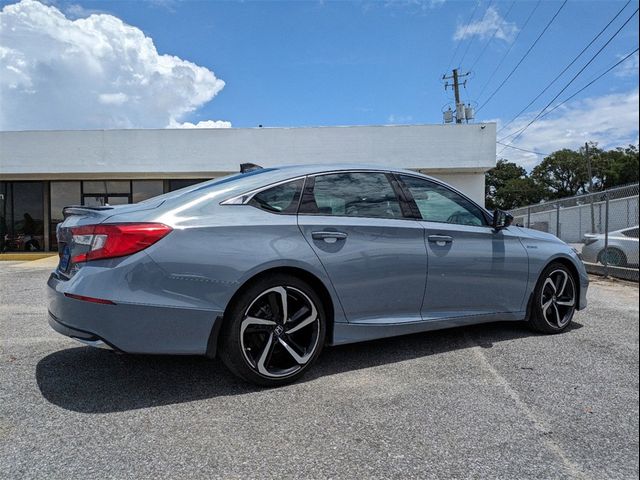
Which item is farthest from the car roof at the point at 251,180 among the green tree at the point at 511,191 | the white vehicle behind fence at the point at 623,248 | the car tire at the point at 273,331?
the green tree at the point at 511,191

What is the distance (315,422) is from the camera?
273 centimetres

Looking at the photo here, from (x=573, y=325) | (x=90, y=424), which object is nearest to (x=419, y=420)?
(x=90, y=424)

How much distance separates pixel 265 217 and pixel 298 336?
0.88m

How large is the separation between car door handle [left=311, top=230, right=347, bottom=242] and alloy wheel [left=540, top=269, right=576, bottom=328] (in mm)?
2243

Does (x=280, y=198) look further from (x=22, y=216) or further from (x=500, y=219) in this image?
(x=22, y=216)

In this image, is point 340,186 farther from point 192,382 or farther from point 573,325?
point 573,325

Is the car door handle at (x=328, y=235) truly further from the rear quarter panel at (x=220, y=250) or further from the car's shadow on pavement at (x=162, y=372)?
the car's shadow on pavement at (x=162, y=372)

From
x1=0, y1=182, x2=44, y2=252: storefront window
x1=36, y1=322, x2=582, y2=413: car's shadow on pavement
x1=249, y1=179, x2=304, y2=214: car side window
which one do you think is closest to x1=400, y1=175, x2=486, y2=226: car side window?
x1=249, y1=179, x2=304, y2=214: car side window

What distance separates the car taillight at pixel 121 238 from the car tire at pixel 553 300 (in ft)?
11.1

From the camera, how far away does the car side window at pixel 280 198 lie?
3307 millimetres

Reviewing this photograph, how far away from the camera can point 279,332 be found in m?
3.23

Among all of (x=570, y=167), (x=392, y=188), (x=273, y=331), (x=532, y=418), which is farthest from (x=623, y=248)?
(x=570, y=167)

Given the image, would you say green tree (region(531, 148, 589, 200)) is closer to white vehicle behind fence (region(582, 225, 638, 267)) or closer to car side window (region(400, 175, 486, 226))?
car side window (region(400, 175, 486, 226))

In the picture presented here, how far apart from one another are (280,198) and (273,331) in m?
0.93
